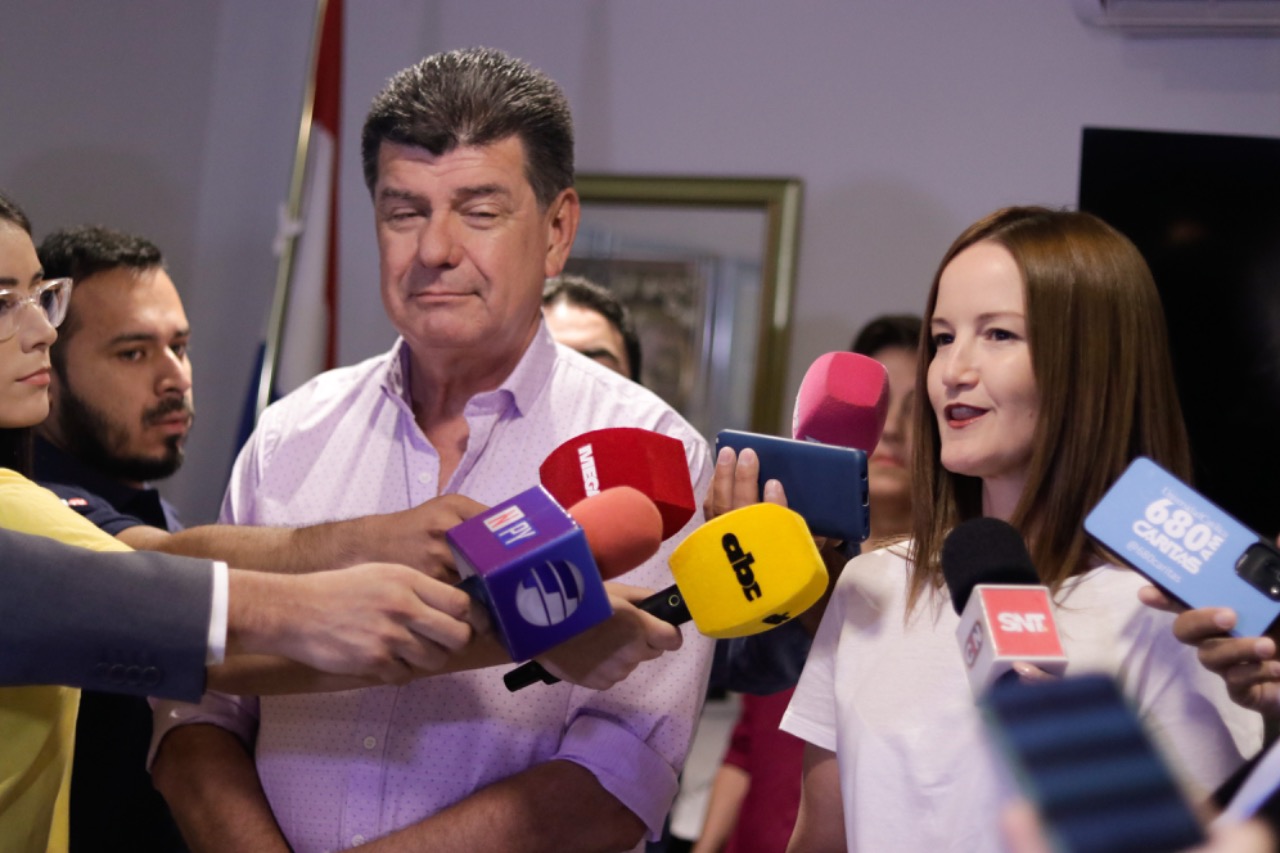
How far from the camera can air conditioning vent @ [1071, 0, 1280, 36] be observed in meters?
3.25

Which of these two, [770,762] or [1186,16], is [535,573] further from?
[1186,16]

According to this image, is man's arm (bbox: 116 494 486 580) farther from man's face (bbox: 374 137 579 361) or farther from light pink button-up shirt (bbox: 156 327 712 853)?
man's face (bbox: 374 137 579 361)

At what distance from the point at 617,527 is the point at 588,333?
1618 millimetres

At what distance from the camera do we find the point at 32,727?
5.42 ft

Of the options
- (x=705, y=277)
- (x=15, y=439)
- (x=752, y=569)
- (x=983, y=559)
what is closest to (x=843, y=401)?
(x=752, y=569)

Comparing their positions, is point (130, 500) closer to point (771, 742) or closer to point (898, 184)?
point (771, 742)

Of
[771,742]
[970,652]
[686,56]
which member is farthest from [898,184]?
[970,652]

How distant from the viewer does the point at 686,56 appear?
3.81m

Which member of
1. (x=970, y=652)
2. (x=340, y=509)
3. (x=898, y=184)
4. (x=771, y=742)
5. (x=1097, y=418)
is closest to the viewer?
(x=970, y=652)

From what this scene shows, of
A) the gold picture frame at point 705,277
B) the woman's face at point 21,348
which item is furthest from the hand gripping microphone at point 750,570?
the gold picture frame at point 705,277

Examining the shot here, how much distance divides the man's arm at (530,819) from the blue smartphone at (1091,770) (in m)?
1.10

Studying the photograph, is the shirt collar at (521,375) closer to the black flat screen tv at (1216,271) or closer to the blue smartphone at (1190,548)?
the blue smartphone at (1190,548)

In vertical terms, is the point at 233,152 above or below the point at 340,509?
above

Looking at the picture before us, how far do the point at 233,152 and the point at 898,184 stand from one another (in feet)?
6.81
